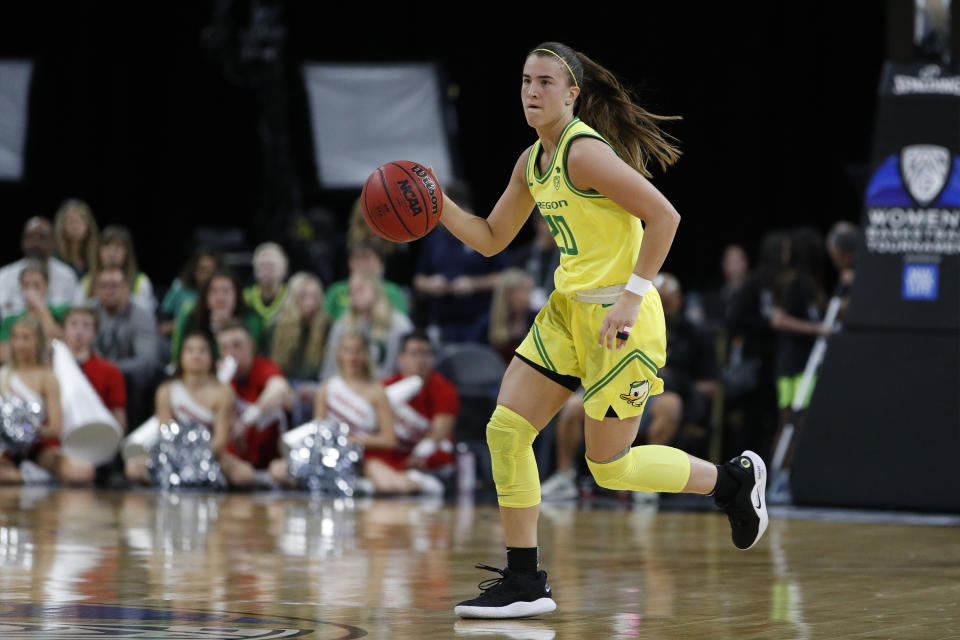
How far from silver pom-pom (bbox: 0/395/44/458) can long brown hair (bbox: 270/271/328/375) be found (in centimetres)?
171

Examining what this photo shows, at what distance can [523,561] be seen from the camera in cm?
506

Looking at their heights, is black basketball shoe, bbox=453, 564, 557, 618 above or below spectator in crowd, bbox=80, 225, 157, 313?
below

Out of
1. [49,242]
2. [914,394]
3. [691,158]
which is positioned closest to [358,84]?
[691,158]

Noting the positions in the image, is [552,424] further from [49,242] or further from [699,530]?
[49,242]

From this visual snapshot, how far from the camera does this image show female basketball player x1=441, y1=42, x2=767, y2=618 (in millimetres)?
4883

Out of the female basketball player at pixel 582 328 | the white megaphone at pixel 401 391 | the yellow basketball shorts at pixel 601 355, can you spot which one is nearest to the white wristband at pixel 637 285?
the female basketball player at pixel 582 328

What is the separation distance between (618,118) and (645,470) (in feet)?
3.95

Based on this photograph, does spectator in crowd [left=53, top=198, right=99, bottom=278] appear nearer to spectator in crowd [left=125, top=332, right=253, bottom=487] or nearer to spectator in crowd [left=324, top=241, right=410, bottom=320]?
spectator in crowd [left=125, top=332, right=253, bottom=487]

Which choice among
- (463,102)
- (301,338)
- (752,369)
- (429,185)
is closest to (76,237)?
(301,338)

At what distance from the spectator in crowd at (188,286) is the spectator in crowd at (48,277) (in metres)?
0.77

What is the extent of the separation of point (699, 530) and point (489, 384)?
2994 millimetres

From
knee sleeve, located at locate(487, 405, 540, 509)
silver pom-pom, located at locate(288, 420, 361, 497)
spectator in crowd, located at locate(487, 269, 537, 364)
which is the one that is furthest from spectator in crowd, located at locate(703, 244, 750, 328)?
knee sleeve, located at locate(487, 405, 540, 509)

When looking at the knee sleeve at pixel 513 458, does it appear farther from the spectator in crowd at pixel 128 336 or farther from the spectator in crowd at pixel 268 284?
the spectator in crowd at pixel 128 336

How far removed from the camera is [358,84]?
591 inches
